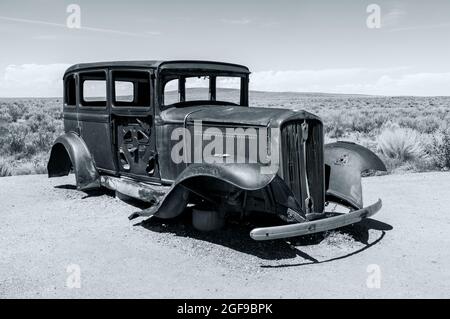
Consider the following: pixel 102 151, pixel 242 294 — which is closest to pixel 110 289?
pixel 242 294

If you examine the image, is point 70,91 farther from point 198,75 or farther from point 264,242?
point 264,242

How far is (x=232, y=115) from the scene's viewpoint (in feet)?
18.8

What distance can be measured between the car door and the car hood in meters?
0.41

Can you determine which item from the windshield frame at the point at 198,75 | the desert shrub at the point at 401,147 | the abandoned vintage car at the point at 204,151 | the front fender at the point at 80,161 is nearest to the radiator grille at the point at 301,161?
the abandoned vintage car at the point at 204,151

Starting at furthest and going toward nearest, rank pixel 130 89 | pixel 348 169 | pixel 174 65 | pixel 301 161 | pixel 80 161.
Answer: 1. pixel 130 89
2. pixel 80 161
3. pixel 348 169
4. pixel 174 65
5. pixel 301 161

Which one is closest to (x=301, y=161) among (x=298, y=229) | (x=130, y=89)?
(x=298, y=229)

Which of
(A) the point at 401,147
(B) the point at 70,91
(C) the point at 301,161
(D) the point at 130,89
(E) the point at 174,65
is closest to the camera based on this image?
(C) the point at 301,161

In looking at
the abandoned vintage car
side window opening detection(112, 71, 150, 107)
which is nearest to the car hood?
the abandoned vintage car

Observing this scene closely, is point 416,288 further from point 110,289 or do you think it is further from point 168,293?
point 110,289

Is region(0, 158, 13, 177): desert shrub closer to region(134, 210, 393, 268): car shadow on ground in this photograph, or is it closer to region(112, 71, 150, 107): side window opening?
region(112, 71, 150, 107): side window opening

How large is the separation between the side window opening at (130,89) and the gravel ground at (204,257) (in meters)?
1.56

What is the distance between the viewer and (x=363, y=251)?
5.60 metres

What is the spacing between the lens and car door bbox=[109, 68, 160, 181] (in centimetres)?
651

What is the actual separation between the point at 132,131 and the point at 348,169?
2.97 meters
